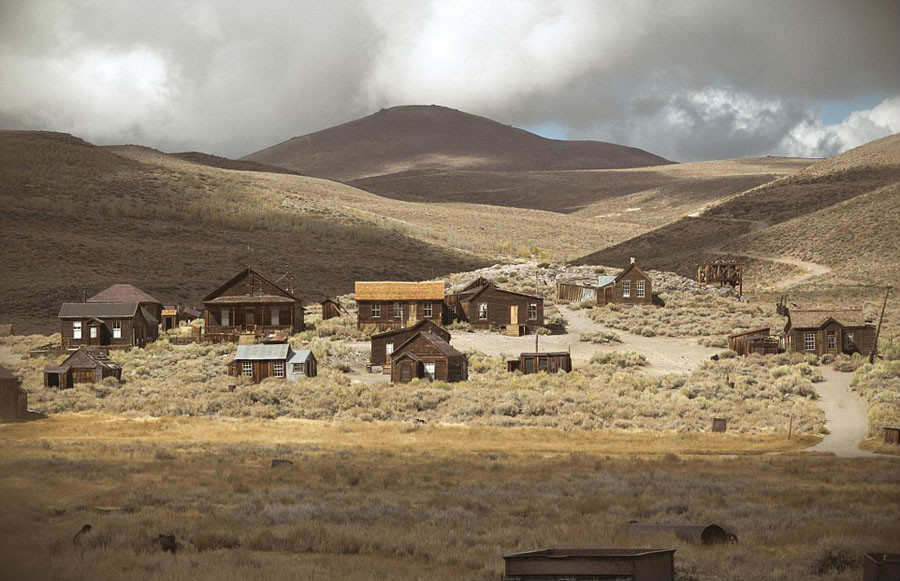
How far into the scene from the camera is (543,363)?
138ft

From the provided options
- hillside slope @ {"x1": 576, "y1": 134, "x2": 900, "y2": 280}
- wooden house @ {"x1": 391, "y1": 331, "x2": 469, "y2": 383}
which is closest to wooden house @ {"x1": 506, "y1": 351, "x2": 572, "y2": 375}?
wooden house @ {"x1": 391, "y1": 331, "x2": 469, "y2": 383}

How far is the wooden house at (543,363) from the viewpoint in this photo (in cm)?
4194

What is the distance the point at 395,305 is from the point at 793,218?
61.1m

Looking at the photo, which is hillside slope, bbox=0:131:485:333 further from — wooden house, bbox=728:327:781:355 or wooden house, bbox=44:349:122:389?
wooden house, bbox=728:327:781:355

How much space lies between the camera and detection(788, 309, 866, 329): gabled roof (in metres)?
45.6

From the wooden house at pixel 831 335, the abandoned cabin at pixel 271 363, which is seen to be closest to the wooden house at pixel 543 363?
the abandoned cabin at pixel 271 363

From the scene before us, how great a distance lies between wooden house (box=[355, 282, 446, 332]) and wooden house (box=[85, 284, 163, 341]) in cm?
1098

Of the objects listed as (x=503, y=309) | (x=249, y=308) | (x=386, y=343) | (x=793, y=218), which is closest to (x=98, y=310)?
(x=249, y=308)

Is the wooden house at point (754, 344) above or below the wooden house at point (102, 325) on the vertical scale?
below

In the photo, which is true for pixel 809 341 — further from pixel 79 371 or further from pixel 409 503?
pixel 409 503

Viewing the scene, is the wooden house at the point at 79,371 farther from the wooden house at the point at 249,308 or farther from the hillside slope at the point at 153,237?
the hillside slope at the point at 153,237

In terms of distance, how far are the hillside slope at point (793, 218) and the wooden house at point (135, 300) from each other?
47.6 m

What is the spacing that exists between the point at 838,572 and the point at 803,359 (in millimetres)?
33921

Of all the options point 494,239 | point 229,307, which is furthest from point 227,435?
point 494,239
